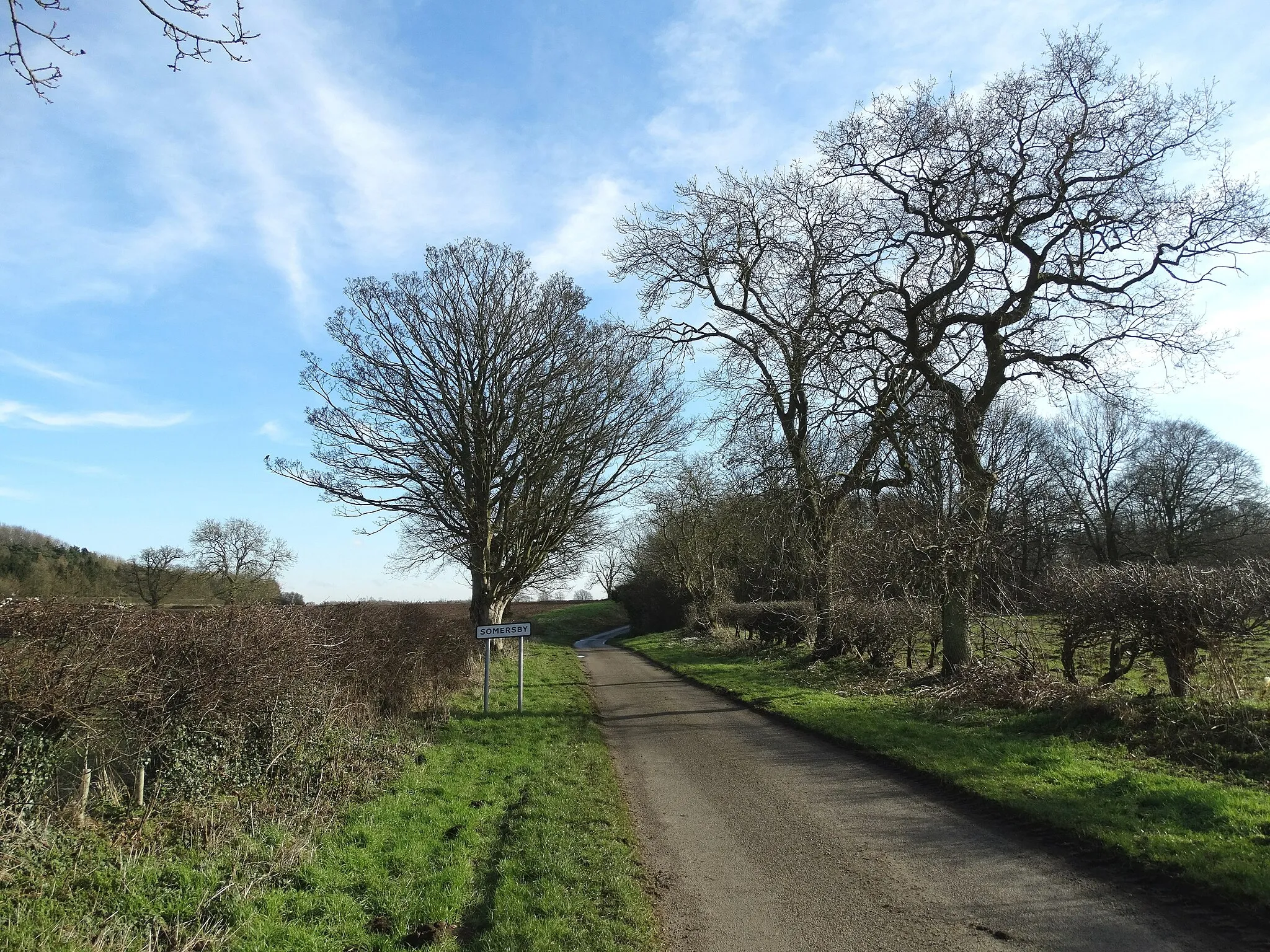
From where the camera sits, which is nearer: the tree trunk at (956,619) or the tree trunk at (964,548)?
the tree trunk at (964,548)

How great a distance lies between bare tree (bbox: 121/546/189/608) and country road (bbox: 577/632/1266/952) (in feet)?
114

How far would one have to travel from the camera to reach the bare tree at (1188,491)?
39469mm

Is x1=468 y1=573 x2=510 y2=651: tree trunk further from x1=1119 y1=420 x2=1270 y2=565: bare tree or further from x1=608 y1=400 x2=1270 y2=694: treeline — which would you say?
x1=1119 y1=420 x2=1270 y2=565: bare tree

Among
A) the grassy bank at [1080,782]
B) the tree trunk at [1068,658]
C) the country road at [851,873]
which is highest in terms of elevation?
the tree trunk at [1068,658]

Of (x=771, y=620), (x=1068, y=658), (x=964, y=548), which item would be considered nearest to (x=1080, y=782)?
(x=1068, y=658)

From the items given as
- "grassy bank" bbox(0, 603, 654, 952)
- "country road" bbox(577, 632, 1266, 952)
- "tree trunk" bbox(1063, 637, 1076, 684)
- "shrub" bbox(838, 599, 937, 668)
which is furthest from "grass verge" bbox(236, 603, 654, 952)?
"shrub" bbox(838, 599, 937, 668)

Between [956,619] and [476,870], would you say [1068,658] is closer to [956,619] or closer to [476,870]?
[956,619]

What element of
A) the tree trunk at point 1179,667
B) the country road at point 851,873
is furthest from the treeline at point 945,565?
the country road at point 851,873

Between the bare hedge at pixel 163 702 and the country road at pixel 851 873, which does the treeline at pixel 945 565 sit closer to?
the country road at pixel 851 873

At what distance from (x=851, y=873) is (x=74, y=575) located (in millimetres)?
26742

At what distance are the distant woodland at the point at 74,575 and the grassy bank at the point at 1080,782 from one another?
876cm

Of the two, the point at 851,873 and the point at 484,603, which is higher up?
the point at 484,603

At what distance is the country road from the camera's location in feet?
14.7

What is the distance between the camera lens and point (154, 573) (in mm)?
40562
